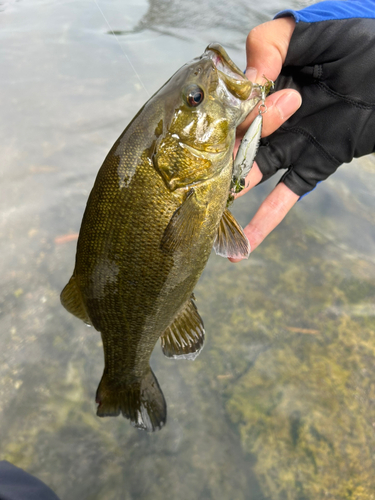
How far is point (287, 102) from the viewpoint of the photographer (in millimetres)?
1769

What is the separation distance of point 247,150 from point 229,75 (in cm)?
36

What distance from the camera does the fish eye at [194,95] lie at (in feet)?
4.57

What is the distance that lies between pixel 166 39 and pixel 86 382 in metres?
5.35

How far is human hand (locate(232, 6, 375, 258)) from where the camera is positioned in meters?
1.95

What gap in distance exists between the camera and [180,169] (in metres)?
1.41

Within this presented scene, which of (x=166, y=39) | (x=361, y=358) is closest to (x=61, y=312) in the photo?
(x=361, y=358)

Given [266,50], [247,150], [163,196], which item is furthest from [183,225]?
[266,50]

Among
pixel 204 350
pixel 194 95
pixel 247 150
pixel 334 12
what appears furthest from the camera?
pixel 204 350

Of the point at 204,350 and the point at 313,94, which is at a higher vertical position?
the point at 313,94

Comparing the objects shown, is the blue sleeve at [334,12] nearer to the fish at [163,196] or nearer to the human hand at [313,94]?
the human hand at [313,94]

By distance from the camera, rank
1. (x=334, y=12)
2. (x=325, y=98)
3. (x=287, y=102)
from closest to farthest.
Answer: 1. (x=287, y=102)
2. (x=334, y=12)
3. (x=325, y=98)

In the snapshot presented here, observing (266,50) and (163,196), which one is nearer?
(163,196)

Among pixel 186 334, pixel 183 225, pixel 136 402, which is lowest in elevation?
pixel 136 402

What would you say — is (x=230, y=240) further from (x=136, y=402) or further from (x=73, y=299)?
(x=136, y=402)
